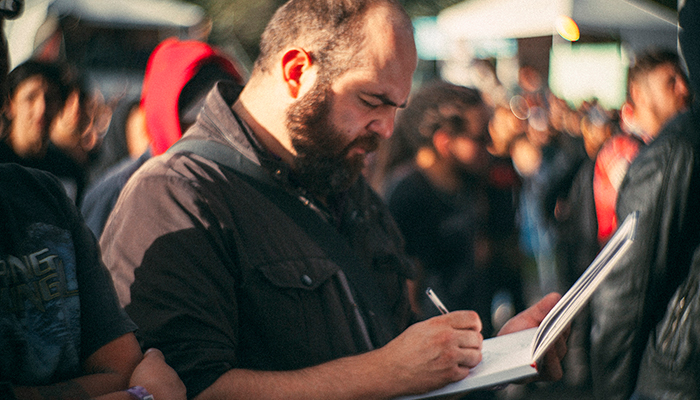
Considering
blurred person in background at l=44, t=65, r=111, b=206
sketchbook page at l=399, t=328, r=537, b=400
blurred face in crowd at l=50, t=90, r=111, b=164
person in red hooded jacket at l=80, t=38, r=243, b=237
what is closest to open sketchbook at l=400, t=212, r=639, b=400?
sketchbook page at l=399, t=328, r=537, b=400

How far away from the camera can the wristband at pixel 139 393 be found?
3.65ft

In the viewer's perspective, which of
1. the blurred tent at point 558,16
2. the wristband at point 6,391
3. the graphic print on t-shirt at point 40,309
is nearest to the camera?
the wristband at point 6,391

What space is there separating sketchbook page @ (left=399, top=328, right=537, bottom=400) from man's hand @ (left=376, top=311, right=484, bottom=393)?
18 millimetres

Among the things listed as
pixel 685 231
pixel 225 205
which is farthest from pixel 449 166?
pixel 225 205

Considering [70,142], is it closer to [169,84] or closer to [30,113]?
[30,113]

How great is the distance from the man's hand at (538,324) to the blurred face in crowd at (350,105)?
68 cm

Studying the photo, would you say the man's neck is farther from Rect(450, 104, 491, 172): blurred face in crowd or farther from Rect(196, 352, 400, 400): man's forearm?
Rect(450, 104, 491, 172): blurred face in crowd

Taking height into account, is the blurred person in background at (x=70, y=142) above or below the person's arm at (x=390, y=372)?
below

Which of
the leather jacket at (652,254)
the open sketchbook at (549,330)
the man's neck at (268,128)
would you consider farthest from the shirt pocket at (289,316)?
A: the leather jacket at (652,254)

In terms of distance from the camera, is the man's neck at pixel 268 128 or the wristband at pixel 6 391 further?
the man's neck at pixel 268 128

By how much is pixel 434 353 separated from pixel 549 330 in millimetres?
277

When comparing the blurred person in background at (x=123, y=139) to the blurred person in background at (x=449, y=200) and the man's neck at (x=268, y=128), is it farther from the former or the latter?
the man's neck at (x=268, y=128)

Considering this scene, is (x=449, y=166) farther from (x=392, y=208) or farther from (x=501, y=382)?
(x=501, y=382)

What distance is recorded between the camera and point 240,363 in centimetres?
154
